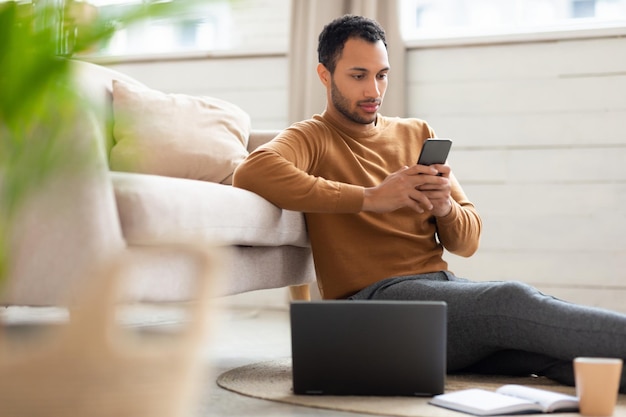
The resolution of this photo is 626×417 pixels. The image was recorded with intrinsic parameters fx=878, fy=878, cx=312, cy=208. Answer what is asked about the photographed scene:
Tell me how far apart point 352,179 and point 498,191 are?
149 cm

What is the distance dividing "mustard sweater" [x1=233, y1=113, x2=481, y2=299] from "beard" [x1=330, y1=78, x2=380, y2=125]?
36 millimetres

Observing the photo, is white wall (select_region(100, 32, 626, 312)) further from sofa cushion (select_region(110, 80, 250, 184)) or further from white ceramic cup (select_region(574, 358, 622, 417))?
white ceramic cup (select_region(574, 358, 622, 417))

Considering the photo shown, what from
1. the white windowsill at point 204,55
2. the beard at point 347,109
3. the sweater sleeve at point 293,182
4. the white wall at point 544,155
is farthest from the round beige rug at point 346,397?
the white windowsill at point 204,55

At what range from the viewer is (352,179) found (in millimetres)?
2385

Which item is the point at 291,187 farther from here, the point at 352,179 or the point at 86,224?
the point at 86,224

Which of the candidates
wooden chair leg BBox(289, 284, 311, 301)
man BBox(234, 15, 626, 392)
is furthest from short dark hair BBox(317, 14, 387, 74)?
wooden chair leg BBox(289, 284, 311, 301)

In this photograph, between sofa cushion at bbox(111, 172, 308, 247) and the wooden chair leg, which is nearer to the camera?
sofa cushion at bbox(111, 172, 308, 247)

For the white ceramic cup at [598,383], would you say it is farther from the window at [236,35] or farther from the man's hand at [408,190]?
the window at [236,35]

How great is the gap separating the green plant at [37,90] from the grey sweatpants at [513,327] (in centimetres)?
147

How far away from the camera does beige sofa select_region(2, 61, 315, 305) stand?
170cm

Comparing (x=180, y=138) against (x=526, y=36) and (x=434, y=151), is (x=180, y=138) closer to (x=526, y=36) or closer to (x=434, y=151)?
(x=434, y=151)

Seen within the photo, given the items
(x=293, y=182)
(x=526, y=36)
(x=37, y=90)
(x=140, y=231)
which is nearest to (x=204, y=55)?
(x=526, y=36)

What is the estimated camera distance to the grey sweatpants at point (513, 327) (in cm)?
192

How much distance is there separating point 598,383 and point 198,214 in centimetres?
96
